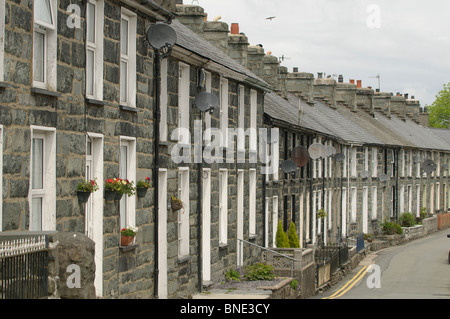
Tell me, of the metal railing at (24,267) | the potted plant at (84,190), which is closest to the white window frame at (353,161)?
the potted plant at (84,190)

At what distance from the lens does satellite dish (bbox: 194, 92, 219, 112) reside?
19.2 m

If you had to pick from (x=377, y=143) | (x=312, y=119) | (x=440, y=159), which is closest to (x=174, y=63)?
(x=312, y=119)

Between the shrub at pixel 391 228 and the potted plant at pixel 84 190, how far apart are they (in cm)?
4296

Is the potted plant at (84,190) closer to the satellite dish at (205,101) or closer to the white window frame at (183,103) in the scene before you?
the white window frame at (183,103)

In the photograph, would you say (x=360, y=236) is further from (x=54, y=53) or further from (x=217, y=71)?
(x=54, y=53)

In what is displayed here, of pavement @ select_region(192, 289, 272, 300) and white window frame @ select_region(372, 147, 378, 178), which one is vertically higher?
white window frame @ select_region(372, 147, 378, 178)

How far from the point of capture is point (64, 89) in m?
12.0

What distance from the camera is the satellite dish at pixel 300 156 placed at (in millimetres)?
31978

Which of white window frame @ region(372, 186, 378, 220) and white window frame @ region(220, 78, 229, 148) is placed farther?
white window frame @ region(372, 186, 378, 220)

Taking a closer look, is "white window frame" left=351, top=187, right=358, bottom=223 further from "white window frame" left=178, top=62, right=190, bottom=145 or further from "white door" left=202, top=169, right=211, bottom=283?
"white window frame" left=178, top=62, right=190, bottom=145

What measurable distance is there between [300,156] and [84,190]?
801 inches

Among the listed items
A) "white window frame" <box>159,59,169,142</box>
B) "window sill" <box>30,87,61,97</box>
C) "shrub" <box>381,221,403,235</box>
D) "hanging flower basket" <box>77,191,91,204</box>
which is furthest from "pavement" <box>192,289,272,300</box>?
"shrub" <box>381,221,403,235</box>

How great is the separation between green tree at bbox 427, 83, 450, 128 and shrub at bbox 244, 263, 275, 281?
82.7 metres

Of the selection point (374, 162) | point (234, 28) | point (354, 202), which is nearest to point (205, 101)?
point (234, 28)
